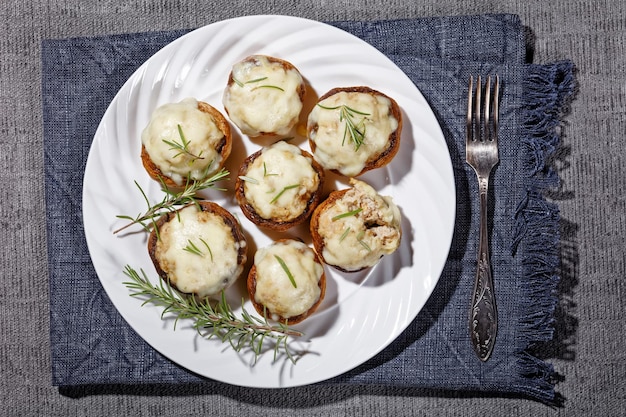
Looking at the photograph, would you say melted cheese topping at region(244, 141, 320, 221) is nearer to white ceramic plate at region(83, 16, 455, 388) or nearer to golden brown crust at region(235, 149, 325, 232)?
golden brown crust at region(235, 149, 325, 232)

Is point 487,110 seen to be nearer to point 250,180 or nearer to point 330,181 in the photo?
point 330,181

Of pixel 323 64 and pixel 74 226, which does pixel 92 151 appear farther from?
pixel 323 64

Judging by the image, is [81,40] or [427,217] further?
[81,40]

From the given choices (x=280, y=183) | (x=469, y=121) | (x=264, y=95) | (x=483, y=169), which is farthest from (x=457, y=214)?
(x=264, y=95)

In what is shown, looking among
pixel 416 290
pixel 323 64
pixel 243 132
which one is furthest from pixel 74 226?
pixel 416 290

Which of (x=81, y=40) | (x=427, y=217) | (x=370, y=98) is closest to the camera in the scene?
(x=370, y=98)

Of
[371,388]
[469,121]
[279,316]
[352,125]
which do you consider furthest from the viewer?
[371,388]

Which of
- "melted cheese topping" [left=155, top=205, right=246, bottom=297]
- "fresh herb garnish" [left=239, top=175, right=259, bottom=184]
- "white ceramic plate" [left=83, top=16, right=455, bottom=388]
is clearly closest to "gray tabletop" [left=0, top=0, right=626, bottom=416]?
"white ceramic plate" [left=83, top=16, right=455, bottom=388]
